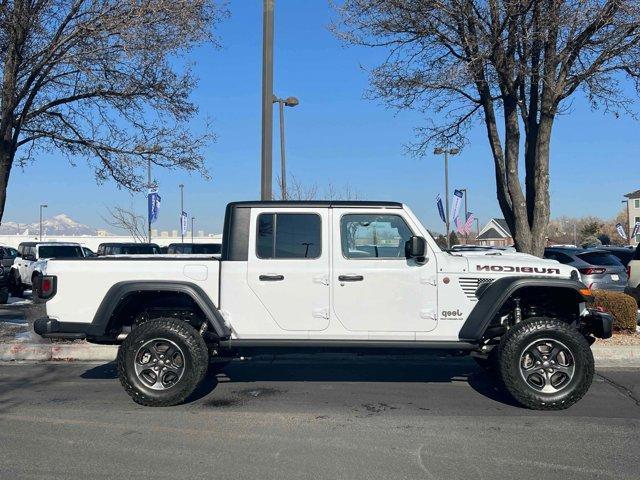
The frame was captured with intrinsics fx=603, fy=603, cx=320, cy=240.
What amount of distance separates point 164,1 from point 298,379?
21.3 feet

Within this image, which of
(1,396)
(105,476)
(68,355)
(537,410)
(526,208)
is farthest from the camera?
(526,208)

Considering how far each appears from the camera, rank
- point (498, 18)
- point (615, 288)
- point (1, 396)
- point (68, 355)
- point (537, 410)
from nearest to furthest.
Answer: point (537, 410) → point (1, 396) → point (68, 355) → point (498, 18) → point (615, 288)

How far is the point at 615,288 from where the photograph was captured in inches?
578

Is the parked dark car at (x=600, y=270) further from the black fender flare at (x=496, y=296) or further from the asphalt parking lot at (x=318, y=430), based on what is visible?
the black fender flare at (x=496, y=296)

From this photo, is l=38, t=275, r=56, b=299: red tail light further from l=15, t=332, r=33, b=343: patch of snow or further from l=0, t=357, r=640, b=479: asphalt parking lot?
l=15, t=332, r=33, b=343: patch of snow

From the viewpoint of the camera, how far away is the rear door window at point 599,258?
15.0 metres

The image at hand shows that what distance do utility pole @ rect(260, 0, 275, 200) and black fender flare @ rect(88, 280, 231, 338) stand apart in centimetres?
429

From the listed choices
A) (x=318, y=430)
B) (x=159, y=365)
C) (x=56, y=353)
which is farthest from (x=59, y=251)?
(x=318, y=430)

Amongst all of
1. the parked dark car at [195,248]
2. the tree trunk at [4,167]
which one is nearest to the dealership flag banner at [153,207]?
the parked dark car at [195,248]

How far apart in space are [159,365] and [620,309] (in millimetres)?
7313

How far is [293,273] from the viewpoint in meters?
6.07

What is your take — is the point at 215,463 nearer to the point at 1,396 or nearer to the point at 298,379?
the point at 298,379

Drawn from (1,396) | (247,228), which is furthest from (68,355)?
(247,228)

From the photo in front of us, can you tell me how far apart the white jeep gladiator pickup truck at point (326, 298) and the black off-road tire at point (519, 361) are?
0.01 m
